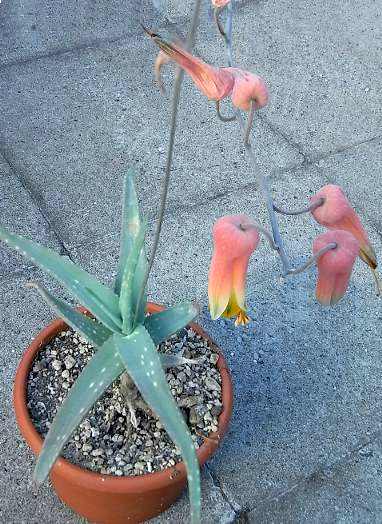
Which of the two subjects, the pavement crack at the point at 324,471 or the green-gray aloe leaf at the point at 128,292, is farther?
the pavement crack at the point at 324,471

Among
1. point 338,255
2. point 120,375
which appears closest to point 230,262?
point 338,255

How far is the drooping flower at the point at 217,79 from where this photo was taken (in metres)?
1.13

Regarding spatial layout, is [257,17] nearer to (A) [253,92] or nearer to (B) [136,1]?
(B) [136,1]

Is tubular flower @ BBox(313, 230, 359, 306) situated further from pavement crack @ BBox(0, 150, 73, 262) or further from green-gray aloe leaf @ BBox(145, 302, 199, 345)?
pavement crack @ BBox(0, 150, 73, 262)

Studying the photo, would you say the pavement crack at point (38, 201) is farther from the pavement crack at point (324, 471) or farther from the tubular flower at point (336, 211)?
the tubular flower at point (336, 211)

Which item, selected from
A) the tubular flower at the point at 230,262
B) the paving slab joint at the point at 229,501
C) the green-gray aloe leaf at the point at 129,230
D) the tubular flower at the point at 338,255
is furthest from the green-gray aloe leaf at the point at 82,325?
the paving slab joint at the point at 229,501

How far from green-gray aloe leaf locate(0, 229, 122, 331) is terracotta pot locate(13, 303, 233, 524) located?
324 millimetres

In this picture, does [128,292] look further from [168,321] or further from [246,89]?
[246,89]

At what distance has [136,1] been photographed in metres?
3.52

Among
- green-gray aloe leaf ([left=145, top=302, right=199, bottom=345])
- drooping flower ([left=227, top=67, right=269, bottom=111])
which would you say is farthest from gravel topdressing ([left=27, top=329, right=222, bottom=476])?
drooping flower ([left=227, top=67, right=269, bottom=111])

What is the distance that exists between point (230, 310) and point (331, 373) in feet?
2.70

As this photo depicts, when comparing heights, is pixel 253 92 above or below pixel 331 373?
above

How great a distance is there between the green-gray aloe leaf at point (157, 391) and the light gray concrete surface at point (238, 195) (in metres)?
0.60

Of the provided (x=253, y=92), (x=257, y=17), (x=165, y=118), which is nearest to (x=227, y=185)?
(x=165, y=118)
